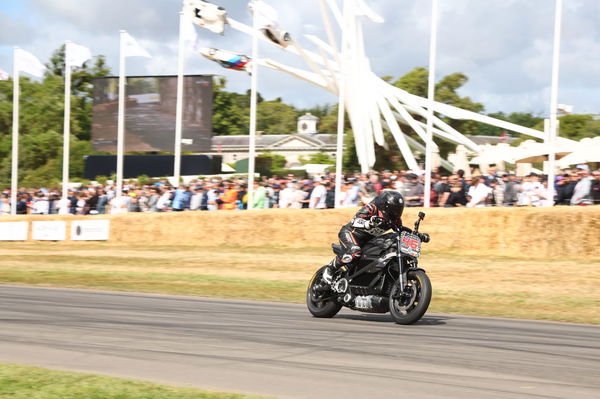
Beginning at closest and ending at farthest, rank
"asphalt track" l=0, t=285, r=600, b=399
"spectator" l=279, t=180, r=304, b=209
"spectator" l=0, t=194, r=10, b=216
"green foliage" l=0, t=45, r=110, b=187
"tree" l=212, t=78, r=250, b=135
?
"asphalt track" l=0, t=285, r=600, b=399
"spectator" l=279, t=180, r=304, b=209
"spectator" l=0, t=194, r=10, b=216
"green foliage" l=0, t=45, r=110, b=187
"tree" l=212, t=78, r=250, b=135

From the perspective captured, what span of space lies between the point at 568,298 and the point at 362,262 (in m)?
5.52

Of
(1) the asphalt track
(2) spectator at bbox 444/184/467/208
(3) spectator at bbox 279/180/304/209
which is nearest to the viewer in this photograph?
(1) the asphalt track

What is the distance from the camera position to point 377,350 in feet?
27.0

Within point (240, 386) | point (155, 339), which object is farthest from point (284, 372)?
point (155, 339)

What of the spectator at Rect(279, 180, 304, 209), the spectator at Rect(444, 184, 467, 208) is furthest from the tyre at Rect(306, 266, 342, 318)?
the spectator at Rect(279, 180, 304, 209)

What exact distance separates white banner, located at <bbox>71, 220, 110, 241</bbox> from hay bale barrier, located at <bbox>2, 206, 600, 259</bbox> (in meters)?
0.33

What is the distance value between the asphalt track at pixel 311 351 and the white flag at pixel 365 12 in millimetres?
16335

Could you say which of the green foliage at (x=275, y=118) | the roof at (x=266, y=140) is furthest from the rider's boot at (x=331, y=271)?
the green foliage at (x=275, y=118)

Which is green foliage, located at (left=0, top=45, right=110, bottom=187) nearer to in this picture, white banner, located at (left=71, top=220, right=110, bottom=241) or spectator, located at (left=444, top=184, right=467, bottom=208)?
white banner, located at (left=71, top=220, right=110, bottom=241)

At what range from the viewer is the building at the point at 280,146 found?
111 metres

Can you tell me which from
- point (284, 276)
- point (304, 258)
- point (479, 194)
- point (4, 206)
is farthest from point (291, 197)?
point (4, 206)

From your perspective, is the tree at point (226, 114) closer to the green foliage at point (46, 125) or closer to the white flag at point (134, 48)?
the green foliage at point (46, 125)

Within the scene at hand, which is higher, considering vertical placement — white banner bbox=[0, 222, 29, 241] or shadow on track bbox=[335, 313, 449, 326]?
shadow on track bbox=[335, 313, 449, 326]

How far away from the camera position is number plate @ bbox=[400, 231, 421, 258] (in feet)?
34.7
